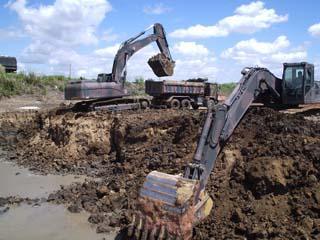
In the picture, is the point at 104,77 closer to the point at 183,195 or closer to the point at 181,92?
the point at 181,92

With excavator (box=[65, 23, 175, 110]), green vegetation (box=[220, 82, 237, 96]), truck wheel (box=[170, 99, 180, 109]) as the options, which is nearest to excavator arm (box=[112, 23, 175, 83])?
excavator (box=[65, 23, 175, 110])

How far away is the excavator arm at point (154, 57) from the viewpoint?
22.0 metres

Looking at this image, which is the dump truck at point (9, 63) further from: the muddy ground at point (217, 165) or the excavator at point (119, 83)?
the muddy ground at point (217, 165)

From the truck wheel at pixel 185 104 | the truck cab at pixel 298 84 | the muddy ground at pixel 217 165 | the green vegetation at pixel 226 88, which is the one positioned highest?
the truck cab at pixel 298 84

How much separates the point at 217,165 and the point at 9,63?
37.6 metres

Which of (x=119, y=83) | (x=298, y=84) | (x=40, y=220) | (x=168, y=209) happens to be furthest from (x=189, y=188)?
(x=119, y=83)

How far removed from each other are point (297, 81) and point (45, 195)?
26.7 feet

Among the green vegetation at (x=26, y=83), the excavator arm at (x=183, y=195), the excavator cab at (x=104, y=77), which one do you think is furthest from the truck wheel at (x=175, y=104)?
the green vegetation at (x=26, y=83)

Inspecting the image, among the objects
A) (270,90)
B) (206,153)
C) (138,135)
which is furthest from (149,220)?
(138,135)

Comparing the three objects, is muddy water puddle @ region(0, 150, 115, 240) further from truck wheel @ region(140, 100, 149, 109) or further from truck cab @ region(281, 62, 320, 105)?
truck wheel @ region(140, 100, 149, 109)

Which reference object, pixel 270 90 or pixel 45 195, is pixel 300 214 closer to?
pixel 270 90

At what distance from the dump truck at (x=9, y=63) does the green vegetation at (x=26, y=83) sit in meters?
7.24

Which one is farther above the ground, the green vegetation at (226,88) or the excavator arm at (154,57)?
the excavator arm at (154,57)

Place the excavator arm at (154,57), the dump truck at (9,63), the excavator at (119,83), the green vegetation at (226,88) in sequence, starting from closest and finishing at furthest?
the excavator at (119,83) < the excavator arm at (154,57) < the green vegetation at (226,88) < the dump truck at (9,63)
